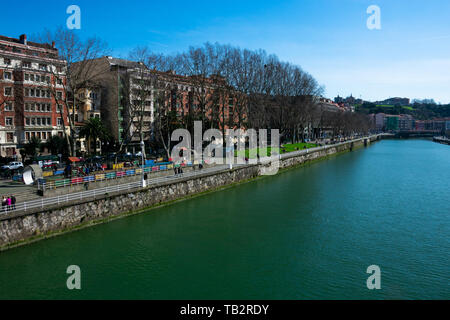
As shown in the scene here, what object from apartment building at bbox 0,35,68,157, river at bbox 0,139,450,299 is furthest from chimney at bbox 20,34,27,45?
river at bbox 0,139,450,299

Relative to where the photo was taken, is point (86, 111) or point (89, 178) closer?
point (89, 178)

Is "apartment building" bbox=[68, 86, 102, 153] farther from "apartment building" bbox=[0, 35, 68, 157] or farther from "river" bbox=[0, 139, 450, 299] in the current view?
"river" bbox=[0, 139, 450, 299]

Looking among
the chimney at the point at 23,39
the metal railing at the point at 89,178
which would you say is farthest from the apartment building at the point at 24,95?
the metal railing at the point at 89,178

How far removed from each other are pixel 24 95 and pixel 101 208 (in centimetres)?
2566

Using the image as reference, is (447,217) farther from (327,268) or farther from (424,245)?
(327,268)

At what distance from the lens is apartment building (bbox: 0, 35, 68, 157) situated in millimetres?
39241

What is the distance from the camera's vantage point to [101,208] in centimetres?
2381

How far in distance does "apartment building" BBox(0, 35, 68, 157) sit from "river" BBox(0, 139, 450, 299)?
76.3 feet

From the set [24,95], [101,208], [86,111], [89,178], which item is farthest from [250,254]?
[86,111]

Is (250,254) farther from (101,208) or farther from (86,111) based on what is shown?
(86,111)

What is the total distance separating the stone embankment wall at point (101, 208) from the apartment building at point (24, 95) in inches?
695

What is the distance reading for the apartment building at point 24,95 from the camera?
39241 millimetres

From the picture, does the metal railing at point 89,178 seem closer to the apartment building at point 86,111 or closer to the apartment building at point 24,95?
the apartment building at point 24,95

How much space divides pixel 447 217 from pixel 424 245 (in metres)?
8.13
